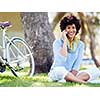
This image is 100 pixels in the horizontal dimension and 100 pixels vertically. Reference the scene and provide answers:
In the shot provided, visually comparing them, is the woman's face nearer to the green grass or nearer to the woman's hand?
the woman's hand

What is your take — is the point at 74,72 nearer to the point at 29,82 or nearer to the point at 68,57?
the point at 68,57

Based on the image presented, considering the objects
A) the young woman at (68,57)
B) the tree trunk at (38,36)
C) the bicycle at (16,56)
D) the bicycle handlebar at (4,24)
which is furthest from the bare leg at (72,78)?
the bicycle handlebar at (4,24)

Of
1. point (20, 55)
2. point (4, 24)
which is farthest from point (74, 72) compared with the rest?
point (4, 24)

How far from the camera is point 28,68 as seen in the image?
282 cm

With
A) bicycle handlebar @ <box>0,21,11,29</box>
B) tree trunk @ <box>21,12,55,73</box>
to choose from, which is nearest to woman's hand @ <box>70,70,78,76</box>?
tree trunk @ <box>21,12,55,73</box>

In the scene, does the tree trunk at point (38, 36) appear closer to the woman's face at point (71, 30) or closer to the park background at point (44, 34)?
the park background at point (44, 34)

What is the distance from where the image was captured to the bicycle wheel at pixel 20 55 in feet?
9.25

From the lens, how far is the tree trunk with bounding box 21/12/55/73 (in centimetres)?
281

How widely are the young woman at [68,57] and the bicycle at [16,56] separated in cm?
18

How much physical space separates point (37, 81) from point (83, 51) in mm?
417

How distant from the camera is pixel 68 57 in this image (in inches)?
110

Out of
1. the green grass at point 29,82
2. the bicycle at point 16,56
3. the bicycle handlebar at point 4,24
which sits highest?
the bicycle handlebar at point 4,24

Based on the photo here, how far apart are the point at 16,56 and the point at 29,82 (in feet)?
0.73
